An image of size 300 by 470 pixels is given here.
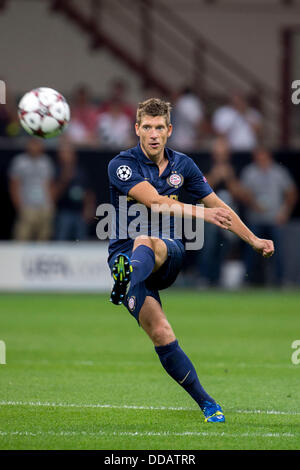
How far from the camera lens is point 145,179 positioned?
7121 mm

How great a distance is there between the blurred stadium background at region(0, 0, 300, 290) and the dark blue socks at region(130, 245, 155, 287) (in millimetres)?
11304

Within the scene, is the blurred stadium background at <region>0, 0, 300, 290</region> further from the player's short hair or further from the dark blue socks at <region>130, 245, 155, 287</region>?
the dark blue socks at <region>130, 245, 155, 287</region>

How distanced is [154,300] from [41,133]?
265 centimetres

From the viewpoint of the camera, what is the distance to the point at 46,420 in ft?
22.8

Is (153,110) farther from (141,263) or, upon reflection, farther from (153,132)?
(141,263)

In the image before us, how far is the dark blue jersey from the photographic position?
23.5 ft

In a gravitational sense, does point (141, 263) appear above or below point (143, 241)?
below

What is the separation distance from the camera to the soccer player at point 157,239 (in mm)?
6738

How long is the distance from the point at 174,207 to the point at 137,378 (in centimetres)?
297

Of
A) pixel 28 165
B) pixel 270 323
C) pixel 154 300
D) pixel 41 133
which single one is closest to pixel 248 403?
pixel 154 300

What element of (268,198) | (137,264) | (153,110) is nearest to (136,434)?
(137,264)

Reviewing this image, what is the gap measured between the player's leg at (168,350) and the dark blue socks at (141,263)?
0.79ft

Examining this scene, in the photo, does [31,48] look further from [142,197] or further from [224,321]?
[142,197]

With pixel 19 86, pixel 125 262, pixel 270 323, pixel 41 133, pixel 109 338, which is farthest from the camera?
pixel 19 86
